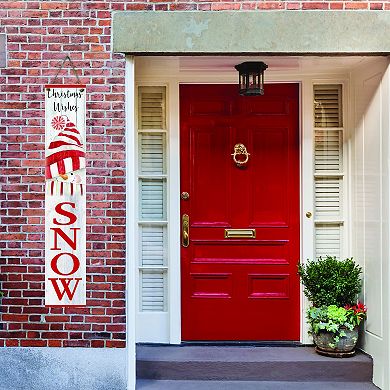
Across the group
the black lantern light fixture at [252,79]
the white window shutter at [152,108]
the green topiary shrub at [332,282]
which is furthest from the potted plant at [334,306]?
the white window shutter at [152,108]

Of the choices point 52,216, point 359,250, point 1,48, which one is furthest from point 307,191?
point 1,48

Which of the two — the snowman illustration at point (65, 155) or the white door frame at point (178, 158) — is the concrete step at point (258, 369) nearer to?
the white door frame at point (178, 158)

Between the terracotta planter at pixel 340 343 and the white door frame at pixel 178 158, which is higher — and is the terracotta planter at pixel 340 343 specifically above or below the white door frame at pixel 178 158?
below

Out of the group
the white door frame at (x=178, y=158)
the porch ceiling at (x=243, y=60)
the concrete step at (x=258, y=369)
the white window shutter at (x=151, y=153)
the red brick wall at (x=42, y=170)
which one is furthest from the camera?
the white window shutter at (x=151, y=153)

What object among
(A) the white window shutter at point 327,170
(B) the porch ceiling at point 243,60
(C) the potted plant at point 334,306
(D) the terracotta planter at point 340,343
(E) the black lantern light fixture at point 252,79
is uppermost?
(B) the porch ceiling at point 243,60

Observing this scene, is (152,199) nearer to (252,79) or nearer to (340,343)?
(252,79)

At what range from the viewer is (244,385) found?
5.51 meters

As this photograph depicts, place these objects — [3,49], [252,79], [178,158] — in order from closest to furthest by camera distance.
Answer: [3,49], [252,79], [178,158]

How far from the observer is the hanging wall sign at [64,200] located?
529 centimetres

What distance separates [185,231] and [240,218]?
20.9 inches

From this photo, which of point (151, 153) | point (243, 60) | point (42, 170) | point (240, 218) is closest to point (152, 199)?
point (151, 153)

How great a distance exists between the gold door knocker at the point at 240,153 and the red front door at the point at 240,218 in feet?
0.07

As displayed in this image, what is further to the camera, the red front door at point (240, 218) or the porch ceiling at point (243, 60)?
the red front door at point (240, 218)

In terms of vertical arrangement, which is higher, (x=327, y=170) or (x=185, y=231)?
(x=327, y=170)
